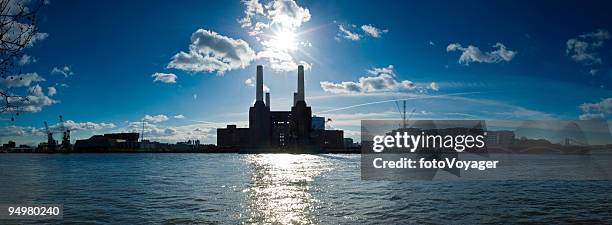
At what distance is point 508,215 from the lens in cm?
3256

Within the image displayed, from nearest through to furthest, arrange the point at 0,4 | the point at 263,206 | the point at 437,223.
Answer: the point at 0,4
the point at 437,223
the point at 263,206

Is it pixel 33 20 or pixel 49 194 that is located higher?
pixel 33 20

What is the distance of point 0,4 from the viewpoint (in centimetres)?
953

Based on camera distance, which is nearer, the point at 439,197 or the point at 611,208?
the point at 611,208

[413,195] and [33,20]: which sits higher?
[33,20]

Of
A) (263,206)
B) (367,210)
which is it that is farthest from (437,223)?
(263,206)

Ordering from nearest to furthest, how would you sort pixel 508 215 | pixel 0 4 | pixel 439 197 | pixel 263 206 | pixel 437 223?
pixel 0 4 < pixel 437 223 < pixel 508 215 < pixel 263 206 < pixel 439 197

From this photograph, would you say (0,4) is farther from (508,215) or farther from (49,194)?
(49,194)

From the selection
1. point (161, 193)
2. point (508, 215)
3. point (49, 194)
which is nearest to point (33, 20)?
point (508, 215)

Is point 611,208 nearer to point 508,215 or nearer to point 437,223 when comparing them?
point 508,215

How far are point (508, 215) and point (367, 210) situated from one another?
32.8 feet

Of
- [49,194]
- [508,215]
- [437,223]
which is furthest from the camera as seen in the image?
[49,194]

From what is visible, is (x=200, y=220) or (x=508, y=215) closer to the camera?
(x=200, y=220)

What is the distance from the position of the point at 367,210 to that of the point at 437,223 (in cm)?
649
